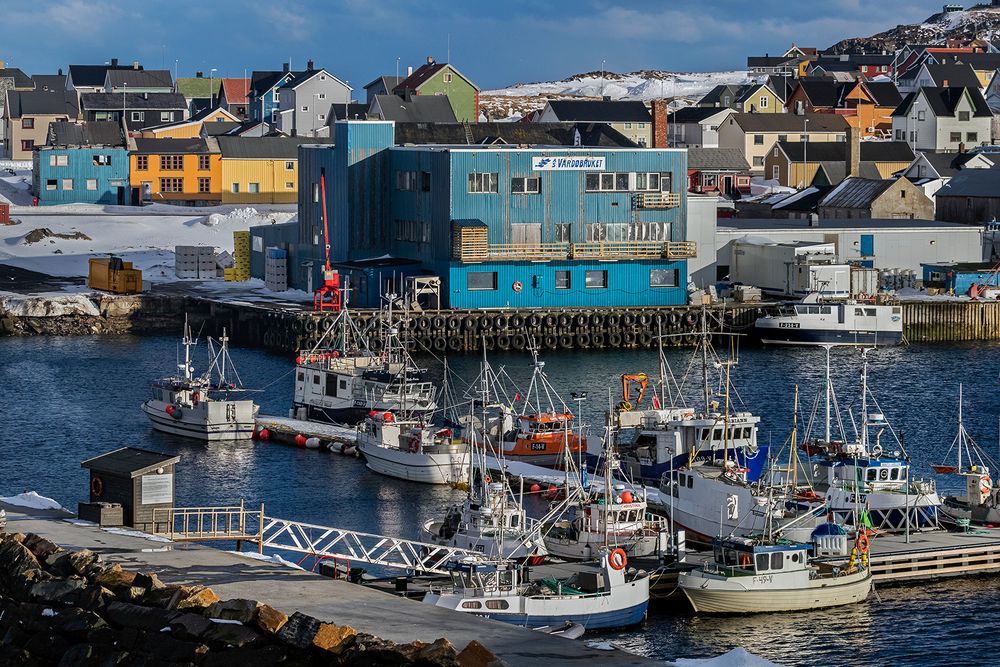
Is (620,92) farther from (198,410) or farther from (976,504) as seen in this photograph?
(976,504)

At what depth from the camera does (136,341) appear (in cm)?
7431

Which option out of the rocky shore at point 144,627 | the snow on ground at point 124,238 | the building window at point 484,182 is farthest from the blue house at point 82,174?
the rocky shore at point 144,627

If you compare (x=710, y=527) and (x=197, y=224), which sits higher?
(x=197, y=224)

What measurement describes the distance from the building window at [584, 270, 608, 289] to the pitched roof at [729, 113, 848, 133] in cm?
5928

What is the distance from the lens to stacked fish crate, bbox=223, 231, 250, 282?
276 ft

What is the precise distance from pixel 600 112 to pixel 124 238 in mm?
43690

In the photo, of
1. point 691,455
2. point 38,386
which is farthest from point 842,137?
point 691,455

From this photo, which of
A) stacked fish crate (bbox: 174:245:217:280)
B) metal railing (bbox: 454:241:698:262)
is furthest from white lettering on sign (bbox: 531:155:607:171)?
stacked fish crate (bbox: 174:245:217:280)

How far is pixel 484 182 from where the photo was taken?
2886 inches

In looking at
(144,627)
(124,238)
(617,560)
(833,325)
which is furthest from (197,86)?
(144,627)

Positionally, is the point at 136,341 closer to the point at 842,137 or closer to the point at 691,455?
the point at 691,455

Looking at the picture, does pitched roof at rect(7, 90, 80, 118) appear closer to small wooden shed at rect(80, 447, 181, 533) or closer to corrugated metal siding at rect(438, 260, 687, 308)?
corrugated metal siding at rect(438, 260, 687, 308)

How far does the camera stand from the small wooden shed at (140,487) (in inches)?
1377

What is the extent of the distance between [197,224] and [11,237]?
29.2ft
